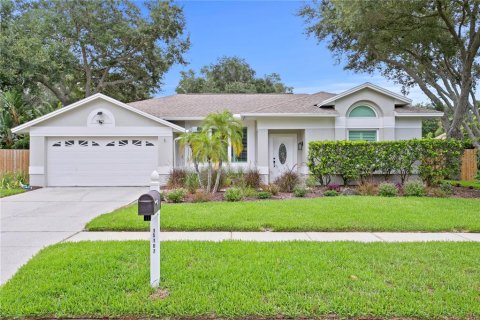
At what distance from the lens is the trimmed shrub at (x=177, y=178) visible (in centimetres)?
1321

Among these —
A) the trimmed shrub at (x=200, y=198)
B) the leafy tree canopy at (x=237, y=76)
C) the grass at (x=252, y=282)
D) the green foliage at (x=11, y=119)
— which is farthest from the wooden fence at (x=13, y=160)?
the leafy tree canopy at (x=237, y=76)

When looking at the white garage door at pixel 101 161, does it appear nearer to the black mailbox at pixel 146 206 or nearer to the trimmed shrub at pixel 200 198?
the trimmed shrub at pixel 200 198

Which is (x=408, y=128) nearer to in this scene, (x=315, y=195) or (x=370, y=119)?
(x=370, y=119)

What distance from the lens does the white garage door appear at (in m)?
14.8

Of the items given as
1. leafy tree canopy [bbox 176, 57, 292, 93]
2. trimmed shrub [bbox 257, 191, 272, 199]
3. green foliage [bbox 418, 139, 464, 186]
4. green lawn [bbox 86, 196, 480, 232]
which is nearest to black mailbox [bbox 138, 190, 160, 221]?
green lawn [bbox 86, 196, 480, 232]

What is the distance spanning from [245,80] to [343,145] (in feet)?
89.1

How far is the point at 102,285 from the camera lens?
157 inches

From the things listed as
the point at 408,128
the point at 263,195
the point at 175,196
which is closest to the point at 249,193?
the point at 263,195

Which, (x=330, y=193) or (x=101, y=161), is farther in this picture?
(x=101, y=161)

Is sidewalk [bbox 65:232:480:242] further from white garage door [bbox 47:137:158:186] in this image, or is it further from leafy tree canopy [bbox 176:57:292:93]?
leafy tree canopy [bbox 176:57:292:93]

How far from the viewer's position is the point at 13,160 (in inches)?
610

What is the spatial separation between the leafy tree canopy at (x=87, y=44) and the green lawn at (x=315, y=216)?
1604cm

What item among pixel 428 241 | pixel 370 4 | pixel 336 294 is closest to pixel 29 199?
pixel 336 294

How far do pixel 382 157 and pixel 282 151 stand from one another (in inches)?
198
